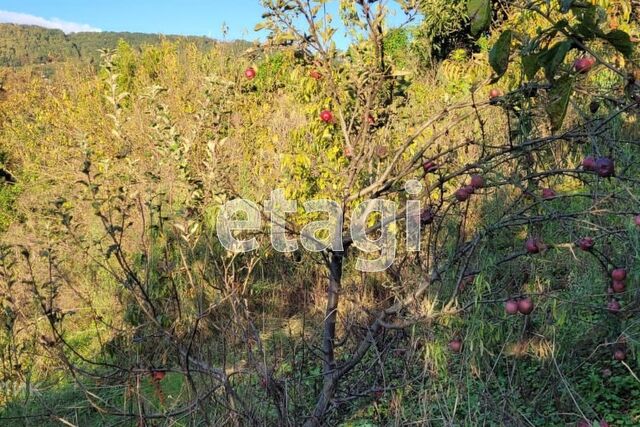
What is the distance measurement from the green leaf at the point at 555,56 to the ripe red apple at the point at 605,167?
0.59 m

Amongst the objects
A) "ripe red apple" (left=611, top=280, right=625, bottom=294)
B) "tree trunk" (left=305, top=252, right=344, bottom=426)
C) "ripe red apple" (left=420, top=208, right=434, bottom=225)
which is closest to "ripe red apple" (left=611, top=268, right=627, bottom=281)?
"ripe red apple" (left=611, top=280, right=625, bottom=294)

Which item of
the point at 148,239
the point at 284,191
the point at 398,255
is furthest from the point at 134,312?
the point at 398,255

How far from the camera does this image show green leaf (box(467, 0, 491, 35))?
2.49ft

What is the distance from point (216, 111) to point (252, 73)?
0.37 meters

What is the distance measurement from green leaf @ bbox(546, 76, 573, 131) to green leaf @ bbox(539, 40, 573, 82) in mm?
25

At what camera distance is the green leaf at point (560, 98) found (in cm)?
75

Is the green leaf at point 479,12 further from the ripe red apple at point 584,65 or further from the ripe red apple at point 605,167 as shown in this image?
the ripe red apple at point 605,167

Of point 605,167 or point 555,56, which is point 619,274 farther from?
point 555,56

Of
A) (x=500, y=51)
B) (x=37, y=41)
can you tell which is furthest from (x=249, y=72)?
(x=37, y=41)

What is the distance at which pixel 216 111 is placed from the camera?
6.49ft

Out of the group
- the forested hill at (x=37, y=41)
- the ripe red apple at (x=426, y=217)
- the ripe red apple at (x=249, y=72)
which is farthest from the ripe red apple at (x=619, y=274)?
the forested hill at (x=37, y=41)

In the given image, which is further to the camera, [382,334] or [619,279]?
[382,334]

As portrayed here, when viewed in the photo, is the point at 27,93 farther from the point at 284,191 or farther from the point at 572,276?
the point at 572,276

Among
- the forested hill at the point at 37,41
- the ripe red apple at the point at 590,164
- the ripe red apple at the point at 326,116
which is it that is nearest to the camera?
the ripe red apple at the point at 590,164
